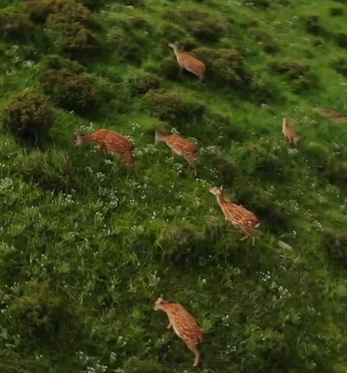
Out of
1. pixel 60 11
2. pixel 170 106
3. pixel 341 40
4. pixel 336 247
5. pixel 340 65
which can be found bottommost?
pixel 336 247

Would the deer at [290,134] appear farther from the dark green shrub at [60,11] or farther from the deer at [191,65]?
the dark green shrub at [60,11]

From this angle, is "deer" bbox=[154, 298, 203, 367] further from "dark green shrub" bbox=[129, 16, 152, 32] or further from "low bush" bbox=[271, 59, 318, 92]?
"low bush" bbox=[271, 59, 318, 92]

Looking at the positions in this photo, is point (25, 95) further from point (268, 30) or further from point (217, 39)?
point (268, 30)

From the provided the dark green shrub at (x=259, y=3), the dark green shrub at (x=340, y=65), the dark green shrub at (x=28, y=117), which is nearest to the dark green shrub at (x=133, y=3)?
the dark green shrub at (x=259, y=3)

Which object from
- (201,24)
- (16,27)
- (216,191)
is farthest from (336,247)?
(201,24)

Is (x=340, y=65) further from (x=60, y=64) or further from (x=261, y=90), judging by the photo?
(x=60, y=64)

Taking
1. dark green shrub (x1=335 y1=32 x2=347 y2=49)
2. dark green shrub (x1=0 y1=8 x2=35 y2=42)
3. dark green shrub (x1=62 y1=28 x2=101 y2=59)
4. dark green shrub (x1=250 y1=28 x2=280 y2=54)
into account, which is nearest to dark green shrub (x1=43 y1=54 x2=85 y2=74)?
dark green shrub (x1=62 y1=28 x2=101 y2=59)
